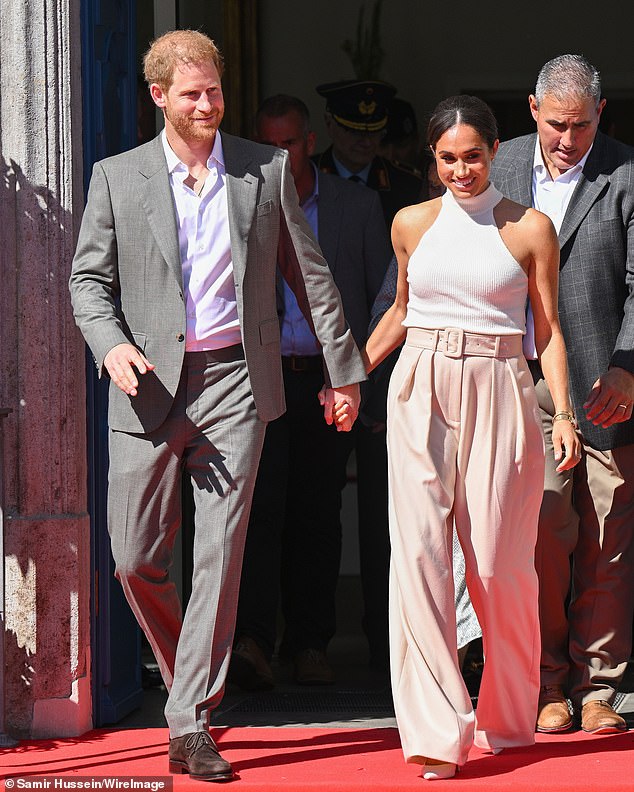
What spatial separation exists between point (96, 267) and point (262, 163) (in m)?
0.57

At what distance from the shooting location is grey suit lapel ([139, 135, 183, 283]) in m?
4.38

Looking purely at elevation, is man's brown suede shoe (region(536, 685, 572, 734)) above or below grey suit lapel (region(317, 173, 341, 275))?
below

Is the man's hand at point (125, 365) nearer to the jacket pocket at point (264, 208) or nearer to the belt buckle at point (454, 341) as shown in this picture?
the jacket pocket at point (264, 208)

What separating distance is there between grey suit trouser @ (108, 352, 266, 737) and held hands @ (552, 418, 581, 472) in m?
0.83

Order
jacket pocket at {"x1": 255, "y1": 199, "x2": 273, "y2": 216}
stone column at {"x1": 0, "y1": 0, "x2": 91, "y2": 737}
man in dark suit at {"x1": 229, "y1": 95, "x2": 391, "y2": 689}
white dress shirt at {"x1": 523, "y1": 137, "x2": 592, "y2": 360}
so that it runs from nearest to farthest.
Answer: jacket pocket at {"x1": 255, "y1": 199, "x2": 273, "y2": 216} < stone column at {"x1": 0, "y1": 0, "x2": 91, "y2": 737} < white dress shirt at {"x1": 523, "y1": 137, "x2": 592, "y2": 360} < man in dark suit at {"x1": 229, "y1": 95, "x2": 391, "y2": 689}

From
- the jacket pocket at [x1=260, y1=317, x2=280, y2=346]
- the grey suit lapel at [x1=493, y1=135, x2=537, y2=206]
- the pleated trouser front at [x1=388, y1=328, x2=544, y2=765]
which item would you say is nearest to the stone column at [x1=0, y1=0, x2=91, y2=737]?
the jacket pocket at [x1=260, y1=317, x2=280, y2=346]

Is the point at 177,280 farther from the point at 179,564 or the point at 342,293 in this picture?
the point at 179,564

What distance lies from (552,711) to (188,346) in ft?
5.39

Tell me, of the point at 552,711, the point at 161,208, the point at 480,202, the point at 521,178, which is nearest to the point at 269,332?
the point at 161,208

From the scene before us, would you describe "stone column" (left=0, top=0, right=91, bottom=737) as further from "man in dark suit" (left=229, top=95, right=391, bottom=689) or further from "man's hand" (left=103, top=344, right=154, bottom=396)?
"man in dark suit" (left=229, top=95, right=391, bottom=689)

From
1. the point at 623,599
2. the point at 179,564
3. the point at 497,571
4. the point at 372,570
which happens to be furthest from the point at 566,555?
the point at 179,564

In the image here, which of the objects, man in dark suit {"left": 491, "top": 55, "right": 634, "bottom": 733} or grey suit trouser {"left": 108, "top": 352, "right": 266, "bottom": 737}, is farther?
man in dark suit {"left": 491, "top": 55, "right": 634, "bottom": 733}

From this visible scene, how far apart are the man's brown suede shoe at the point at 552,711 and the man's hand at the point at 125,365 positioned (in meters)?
1.71

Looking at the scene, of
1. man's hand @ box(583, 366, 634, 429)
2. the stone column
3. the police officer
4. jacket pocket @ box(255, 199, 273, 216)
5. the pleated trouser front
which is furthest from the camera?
the police officer
